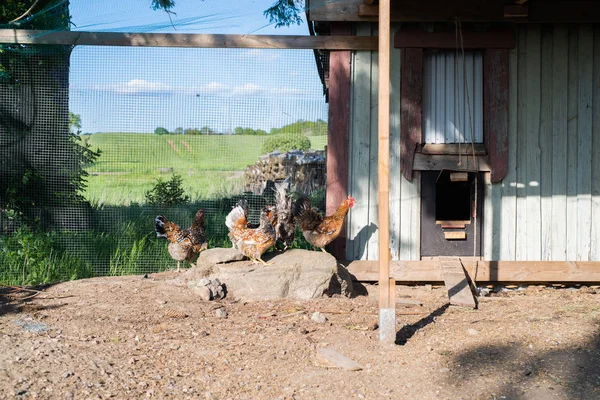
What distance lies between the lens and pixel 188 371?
425 cm

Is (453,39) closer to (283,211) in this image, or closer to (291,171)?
(291,171)

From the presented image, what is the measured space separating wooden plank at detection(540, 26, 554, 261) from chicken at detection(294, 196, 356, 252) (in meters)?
2.04

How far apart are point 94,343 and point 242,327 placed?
1.16 meters

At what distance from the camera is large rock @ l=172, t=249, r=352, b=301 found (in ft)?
20.1

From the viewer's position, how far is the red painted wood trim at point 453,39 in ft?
22.2

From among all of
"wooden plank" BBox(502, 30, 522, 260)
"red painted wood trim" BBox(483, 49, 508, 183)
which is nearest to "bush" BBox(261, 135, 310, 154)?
"red painted wood trim" BBox(483, 49, 508, 183)

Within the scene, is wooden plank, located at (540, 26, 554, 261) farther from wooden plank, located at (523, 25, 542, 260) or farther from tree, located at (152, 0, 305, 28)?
tree, located at (152, 0, 305, 28)

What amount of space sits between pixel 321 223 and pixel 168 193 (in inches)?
84.7

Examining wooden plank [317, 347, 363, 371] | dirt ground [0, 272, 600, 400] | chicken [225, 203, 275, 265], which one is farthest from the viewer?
chicken [225, 203, 275, 265]

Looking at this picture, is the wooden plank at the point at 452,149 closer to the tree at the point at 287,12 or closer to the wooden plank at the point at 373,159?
the wooden plank at the point at 373,159

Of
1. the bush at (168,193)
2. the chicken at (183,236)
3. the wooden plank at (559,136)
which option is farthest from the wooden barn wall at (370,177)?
the bush at (168,193)

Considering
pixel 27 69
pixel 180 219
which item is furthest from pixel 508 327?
pixel 27 69

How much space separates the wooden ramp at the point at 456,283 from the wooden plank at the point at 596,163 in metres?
1.49

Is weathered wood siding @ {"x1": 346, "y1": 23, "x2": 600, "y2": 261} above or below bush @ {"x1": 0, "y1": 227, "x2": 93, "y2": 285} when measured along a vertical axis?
above
